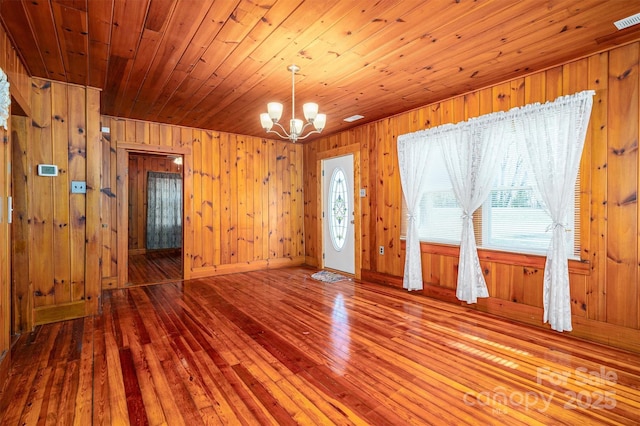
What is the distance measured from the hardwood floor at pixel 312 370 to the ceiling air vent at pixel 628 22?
2.58 metres

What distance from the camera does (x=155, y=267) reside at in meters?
6.49

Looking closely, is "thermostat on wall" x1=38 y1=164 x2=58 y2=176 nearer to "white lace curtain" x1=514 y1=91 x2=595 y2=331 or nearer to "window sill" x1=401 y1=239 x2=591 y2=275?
"window sill" x1=401 y1=239 x2=591 y2=275

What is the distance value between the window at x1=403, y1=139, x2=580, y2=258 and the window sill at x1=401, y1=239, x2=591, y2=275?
58 millimetres

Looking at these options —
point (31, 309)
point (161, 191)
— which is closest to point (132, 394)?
point (31, 309)

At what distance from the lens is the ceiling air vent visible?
7.54ft

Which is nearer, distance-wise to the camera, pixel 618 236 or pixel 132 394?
pixel 132 394

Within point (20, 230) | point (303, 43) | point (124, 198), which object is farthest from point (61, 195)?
point (303, 43)

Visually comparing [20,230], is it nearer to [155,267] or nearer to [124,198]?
[124,198]

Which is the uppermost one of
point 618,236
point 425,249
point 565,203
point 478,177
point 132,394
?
point 478,177

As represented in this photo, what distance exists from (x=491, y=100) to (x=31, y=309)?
17.7ft

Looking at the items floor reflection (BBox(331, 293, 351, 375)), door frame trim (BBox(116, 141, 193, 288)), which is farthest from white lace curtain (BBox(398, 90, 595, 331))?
door frame trim (BBox(116, 141, 193, 288))

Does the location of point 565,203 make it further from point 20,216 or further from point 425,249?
point 20,216

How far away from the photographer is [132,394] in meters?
2.08

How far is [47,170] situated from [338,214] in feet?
13.6
